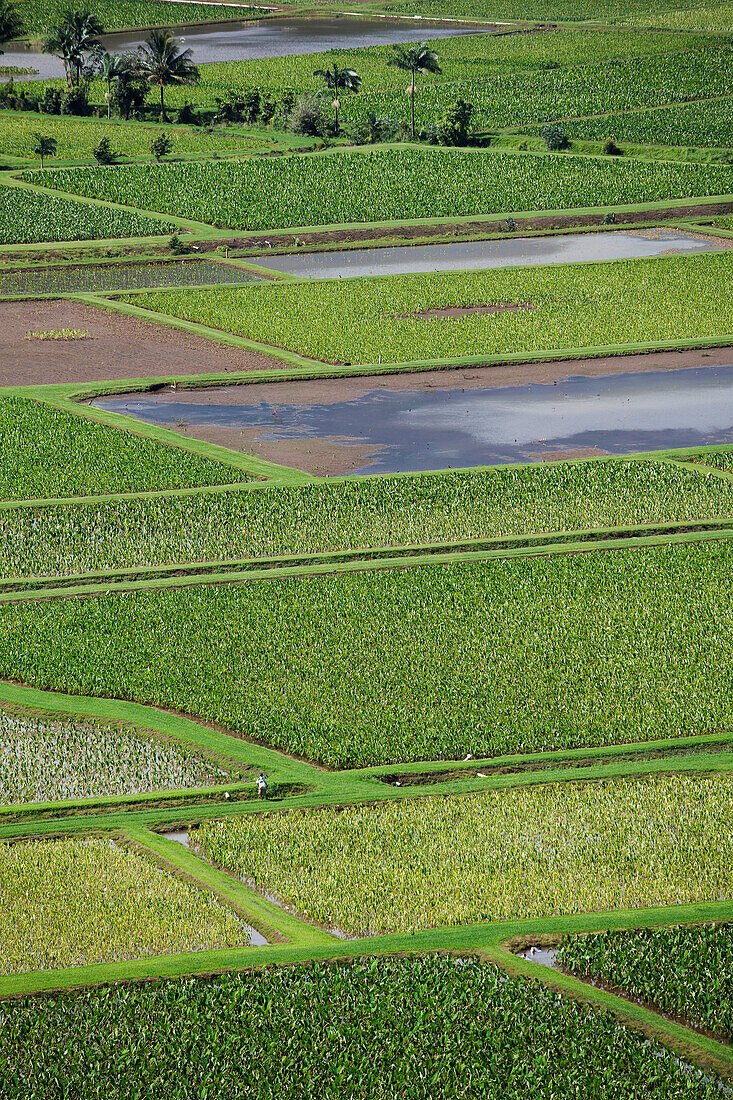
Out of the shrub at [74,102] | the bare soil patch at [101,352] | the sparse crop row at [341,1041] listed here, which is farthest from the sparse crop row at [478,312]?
the shrub at [74,102]

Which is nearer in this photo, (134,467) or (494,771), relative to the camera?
(494,771)

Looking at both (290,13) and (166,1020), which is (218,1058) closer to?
(166,1020)

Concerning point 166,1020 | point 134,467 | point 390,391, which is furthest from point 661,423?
point 166,1020

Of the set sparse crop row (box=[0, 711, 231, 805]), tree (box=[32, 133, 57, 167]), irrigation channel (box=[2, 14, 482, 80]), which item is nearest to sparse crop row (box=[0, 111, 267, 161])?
tree (box=[32, 133, 57, 167])

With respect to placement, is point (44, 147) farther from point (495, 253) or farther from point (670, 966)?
point (670, 966)

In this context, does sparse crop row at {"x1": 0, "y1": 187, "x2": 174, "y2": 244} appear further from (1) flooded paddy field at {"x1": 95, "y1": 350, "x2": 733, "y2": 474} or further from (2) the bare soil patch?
(1) flooded paddy field at {"x1": 95, "y1": 350, "x2": 733, "y2": 474}

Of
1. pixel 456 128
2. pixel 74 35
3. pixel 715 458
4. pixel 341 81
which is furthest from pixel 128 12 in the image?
pixel 715 458
